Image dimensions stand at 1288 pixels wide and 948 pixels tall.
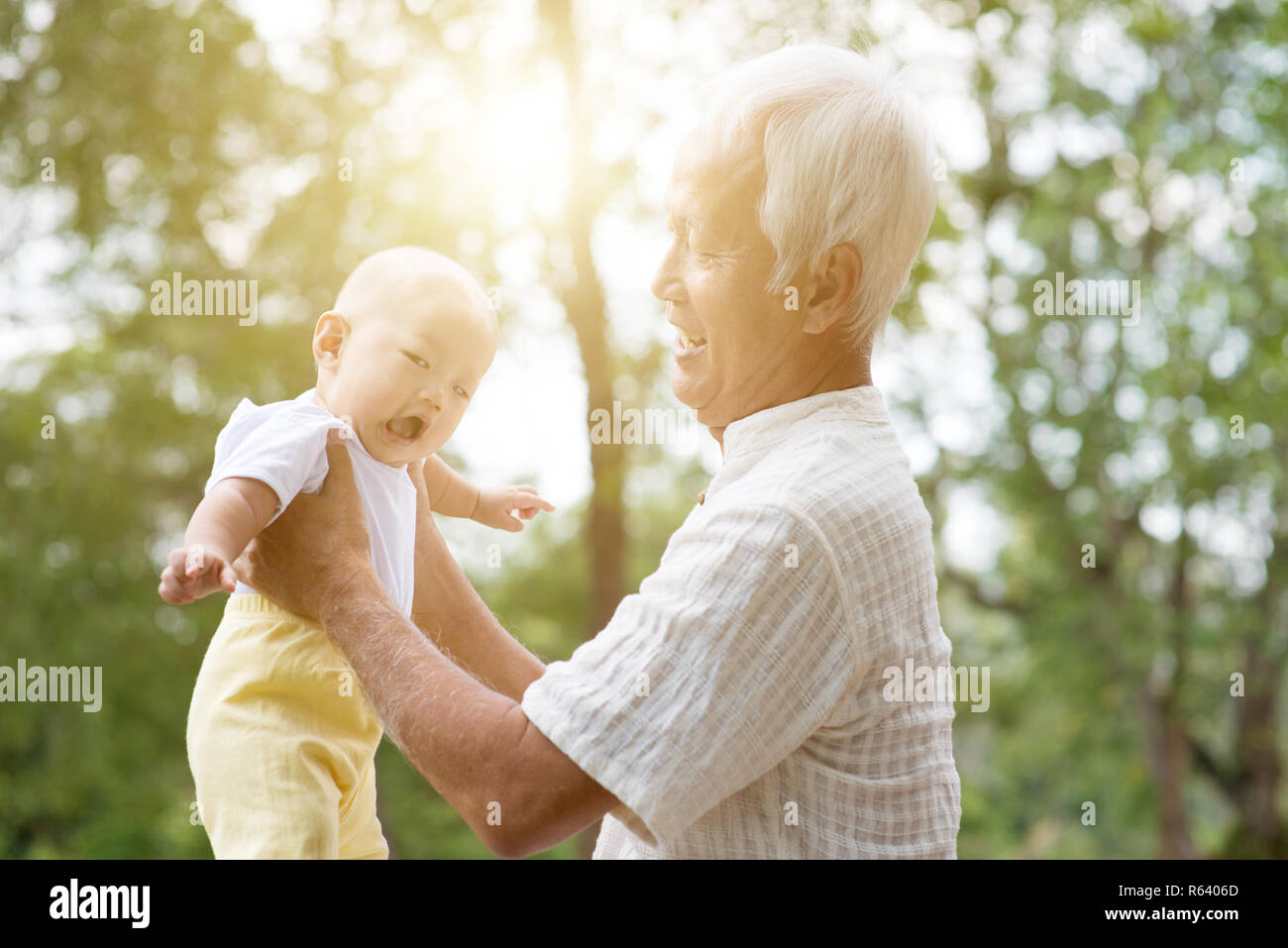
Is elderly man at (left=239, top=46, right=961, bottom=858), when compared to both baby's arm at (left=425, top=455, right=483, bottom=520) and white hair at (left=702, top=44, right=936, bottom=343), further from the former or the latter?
baby's arm at (left=425, top=455, right=483, bottom=520)

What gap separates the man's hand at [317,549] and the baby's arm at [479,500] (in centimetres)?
38

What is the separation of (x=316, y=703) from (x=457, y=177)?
5463mm

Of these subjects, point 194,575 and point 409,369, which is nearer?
point 194,575

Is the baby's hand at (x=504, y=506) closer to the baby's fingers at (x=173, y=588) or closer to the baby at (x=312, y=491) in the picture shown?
the baby at (x=312, y=491)

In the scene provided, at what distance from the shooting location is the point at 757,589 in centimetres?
150

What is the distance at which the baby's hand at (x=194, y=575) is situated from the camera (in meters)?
1.43

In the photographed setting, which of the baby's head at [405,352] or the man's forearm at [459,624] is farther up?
the baby's head at [405,352]

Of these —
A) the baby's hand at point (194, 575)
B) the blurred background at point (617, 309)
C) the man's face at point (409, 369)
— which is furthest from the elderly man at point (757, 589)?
the blurred background at point (617, 309)

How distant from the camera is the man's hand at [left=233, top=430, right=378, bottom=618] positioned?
5.57ft

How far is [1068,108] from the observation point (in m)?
10.7

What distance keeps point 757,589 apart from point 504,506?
78 centimetres

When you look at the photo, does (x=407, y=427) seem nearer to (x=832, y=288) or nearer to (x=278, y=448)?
(x=278, y=448)

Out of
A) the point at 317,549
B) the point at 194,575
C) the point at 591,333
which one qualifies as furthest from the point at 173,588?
the point at 591,333

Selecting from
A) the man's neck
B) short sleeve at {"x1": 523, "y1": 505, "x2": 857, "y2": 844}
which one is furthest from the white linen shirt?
the man's neck
